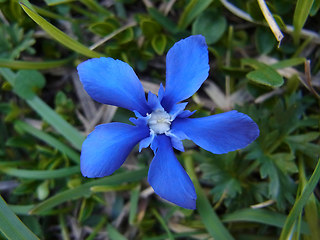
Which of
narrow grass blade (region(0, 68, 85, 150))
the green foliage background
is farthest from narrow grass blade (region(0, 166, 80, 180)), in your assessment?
narrow grass blade (region(0, 68, 85, 150))

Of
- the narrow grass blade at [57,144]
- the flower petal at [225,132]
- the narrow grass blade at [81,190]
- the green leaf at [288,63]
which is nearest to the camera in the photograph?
the flower petal at [225,132]

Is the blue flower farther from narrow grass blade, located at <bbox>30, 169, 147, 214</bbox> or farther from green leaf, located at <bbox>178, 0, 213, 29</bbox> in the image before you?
green leaf, located at <bbox>178, 0, 213, 29</bbox>

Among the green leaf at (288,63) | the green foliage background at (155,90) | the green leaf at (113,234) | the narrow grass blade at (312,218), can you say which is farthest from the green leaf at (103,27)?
the narrow grass blade at (312,218)

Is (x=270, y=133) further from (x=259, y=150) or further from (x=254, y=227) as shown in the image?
(x=254, y=227)

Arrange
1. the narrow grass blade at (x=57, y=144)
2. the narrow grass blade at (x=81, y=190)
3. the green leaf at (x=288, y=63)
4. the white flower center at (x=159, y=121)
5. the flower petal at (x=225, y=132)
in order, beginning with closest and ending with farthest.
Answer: the flower petal at (x=225, y=132), the white flower center at (x=159, y=121), the narrow grass blade at (x=81, y=190), the green leaf at (x=288, y=63), the narrow grass blade at (x=57, y=144)

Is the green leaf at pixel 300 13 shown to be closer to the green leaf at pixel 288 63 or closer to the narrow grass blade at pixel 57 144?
the green leaf at pixel 288 63

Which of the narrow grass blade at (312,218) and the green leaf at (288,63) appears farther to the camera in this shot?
the green leaf at (288,63)

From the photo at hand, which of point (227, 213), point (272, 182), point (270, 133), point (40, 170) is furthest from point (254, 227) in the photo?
point (40, 170)
